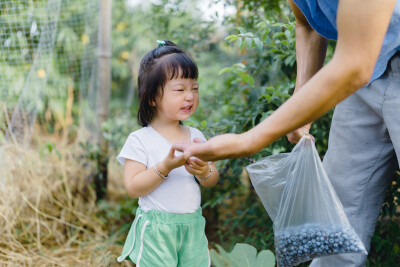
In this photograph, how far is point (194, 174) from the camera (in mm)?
1616

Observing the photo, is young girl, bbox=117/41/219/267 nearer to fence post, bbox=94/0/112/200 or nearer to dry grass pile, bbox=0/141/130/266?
dry grass pile, bbox=0/141/130/266

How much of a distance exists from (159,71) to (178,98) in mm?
132

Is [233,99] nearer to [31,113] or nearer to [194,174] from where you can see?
[194,174]

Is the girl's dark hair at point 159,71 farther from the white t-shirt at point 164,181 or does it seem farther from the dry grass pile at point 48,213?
the dry grass pile at point 48,213

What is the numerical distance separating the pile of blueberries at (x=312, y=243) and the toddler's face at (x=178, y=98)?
0.59m

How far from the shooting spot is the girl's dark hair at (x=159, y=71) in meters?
1.65

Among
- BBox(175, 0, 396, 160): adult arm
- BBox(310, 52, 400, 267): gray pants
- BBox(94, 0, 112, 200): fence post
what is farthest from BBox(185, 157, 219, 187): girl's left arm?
BBox(94, 0, 112, 200): fence post

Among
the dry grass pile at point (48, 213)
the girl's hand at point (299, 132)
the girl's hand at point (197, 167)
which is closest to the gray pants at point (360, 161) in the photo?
the girl's hand at point (299, 132)

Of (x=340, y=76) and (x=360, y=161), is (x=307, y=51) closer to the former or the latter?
(x=360, y=161)

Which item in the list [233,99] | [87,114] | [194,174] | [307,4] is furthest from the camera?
[87,114]

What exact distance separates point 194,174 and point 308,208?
1.45 feet

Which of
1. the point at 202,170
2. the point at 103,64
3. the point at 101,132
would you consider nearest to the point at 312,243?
the point at 202,170

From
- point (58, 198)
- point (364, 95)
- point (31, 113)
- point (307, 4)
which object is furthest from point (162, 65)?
point (31, 113)

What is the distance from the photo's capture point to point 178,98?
1.64 meters
